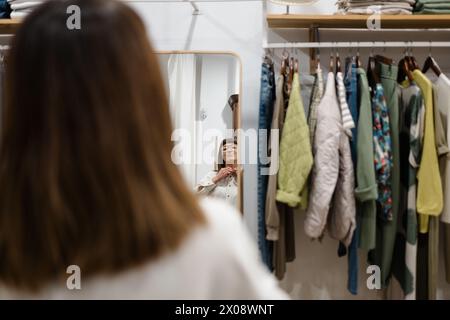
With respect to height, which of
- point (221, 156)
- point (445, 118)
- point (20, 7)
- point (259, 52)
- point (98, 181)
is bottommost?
point (98, 181)

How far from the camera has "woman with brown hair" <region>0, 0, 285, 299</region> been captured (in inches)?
21.5

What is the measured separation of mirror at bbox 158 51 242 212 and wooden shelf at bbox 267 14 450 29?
279 mm

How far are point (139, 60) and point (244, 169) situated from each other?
59.7 inches

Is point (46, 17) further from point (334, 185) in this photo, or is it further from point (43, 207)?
point (334, 185)

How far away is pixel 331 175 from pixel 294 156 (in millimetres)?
156

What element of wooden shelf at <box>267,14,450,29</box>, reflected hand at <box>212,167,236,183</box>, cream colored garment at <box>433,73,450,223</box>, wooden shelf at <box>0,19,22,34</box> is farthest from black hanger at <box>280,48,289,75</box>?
wooden shelf at <box>0,19,22,34</box>

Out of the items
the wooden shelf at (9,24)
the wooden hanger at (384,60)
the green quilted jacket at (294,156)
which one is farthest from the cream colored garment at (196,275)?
the wooden shelf at (9,24)

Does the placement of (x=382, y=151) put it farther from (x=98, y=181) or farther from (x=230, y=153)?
(x=98, y=181)

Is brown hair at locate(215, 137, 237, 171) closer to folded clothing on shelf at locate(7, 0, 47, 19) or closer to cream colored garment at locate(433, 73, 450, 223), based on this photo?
cream colored garment at locate(433, 73, 450, 223)

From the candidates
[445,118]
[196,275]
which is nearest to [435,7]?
[445,118]

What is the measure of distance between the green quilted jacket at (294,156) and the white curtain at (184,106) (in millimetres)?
439

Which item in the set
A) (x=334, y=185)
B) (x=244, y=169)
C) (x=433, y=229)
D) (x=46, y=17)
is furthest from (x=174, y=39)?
(x=46, y=17)

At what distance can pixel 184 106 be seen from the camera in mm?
1965

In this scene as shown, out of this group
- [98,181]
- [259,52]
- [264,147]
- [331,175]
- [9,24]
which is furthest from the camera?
[259,52]
